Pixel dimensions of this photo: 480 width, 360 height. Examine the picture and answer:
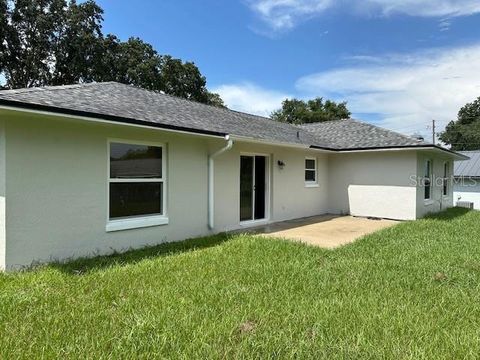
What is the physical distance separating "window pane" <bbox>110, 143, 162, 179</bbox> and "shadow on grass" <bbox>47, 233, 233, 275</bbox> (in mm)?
1782

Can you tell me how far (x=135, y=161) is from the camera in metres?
8.41

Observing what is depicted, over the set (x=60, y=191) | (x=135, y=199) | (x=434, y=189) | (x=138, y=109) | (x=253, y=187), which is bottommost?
(x=434, y=189)

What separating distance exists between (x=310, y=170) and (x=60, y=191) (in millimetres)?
11144

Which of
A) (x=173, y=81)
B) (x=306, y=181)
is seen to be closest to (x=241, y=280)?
(x=306, y=181)

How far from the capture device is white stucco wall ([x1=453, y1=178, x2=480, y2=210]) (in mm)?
27750

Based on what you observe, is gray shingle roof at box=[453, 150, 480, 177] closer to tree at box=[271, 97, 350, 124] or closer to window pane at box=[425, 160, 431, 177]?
window pane at box=[425, 160, 431, 177]

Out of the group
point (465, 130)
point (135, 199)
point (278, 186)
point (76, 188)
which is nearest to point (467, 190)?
point (278, 186)

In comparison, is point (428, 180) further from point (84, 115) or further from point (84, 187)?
point (84, 115)

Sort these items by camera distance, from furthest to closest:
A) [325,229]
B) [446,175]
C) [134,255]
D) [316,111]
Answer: [316,111] < [446,175] < [325,229] < [134,255]

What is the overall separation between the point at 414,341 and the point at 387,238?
6435 mm

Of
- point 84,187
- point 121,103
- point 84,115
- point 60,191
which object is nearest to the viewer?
point 84,115

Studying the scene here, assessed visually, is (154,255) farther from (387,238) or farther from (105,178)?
(387,238)

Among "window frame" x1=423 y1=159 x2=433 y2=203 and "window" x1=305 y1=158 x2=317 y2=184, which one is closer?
"window" x1=305 y1=158 x2=317 y2=184

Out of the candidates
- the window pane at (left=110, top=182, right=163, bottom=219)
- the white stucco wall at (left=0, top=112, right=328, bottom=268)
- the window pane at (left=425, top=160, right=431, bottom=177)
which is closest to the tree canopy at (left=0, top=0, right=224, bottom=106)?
the white stucco wall at (left=0, top=112, right=328, bottom=268)
